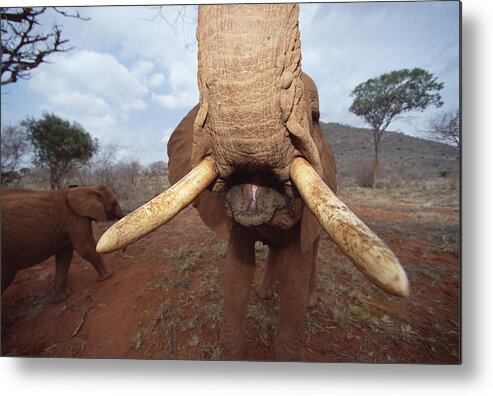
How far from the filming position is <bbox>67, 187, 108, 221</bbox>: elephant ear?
195cm

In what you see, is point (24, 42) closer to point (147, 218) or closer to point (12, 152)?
point (12, 152)

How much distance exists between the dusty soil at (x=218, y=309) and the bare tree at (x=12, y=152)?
2.00 feet

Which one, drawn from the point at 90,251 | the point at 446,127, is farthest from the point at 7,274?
the point at 446,127

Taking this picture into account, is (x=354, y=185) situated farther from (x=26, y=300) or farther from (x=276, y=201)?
(x=26, y=300)

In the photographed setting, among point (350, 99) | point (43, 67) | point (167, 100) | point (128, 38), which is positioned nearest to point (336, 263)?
point (350, 99)

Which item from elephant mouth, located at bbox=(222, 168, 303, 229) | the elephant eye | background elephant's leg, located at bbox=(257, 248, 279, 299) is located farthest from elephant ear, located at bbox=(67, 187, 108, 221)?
the elephant eye

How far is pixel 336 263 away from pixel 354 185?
1567 millimetres

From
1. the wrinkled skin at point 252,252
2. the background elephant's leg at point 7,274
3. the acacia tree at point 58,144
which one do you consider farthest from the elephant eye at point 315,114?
the background elephant's leg at point 7,274

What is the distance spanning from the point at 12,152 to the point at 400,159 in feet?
9.73

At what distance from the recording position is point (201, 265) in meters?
2.09

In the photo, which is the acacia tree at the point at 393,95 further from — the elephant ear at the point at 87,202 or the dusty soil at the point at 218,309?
the elephant ear at the point at 87,202

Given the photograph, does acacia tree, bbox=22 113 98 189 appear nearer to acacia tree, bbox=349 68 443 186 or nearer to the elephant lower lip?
the elephant lower lip

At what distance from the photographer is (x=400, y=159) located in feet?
8.34

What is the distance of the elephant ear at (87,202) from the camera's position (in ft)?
6.38
